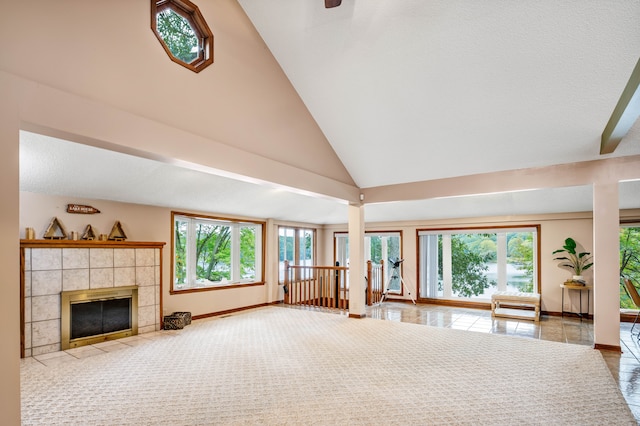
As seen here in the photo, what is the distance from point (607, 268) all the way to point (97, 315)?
274 inches

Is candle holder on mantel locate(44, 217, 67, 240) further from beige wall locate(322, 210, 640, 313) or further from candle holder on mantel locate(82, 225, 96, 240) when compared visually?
beige wall locate(322, 210, 640, 313)

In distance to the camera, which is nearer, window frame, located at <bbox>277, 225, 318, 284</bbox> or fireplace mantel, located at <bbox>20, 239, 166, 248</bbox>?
fireplace mantel, located at <bbox>20, 239, 166, 248</bbox>

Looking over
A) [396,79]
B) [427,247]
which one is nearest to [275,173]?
[396,79]

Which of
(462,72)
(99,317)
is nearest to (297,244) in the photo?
(99,317)

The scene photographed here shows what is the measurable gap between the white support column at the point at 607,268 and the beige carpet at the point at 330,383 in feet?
1.33

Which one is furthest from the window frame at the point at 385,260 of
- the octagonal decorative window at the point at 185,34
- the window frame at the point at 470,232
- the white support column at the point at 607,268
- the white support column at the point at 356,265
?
the octagonal decorative window at the point at 185,34

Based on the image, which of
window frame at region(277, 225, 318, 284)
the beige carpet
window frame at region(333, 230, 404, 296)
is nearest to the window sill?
window frame at region(277, 225, 318, 284)

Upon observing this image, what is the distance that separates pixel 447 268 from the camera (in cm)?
877

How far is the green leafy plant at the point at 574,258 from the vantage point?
694 centimetres

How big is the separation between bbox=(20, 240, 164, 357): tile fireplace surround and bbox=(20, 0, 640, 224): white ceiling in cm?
80

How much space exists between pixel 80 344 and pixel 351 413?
4.00 metres

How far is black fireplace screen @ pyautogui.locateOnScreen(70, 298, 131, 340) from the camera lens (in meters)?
4.82

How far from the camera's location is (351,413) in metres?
2.87

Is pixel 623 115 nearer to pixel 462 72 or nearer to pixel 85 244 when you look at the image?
pixel 462 72
